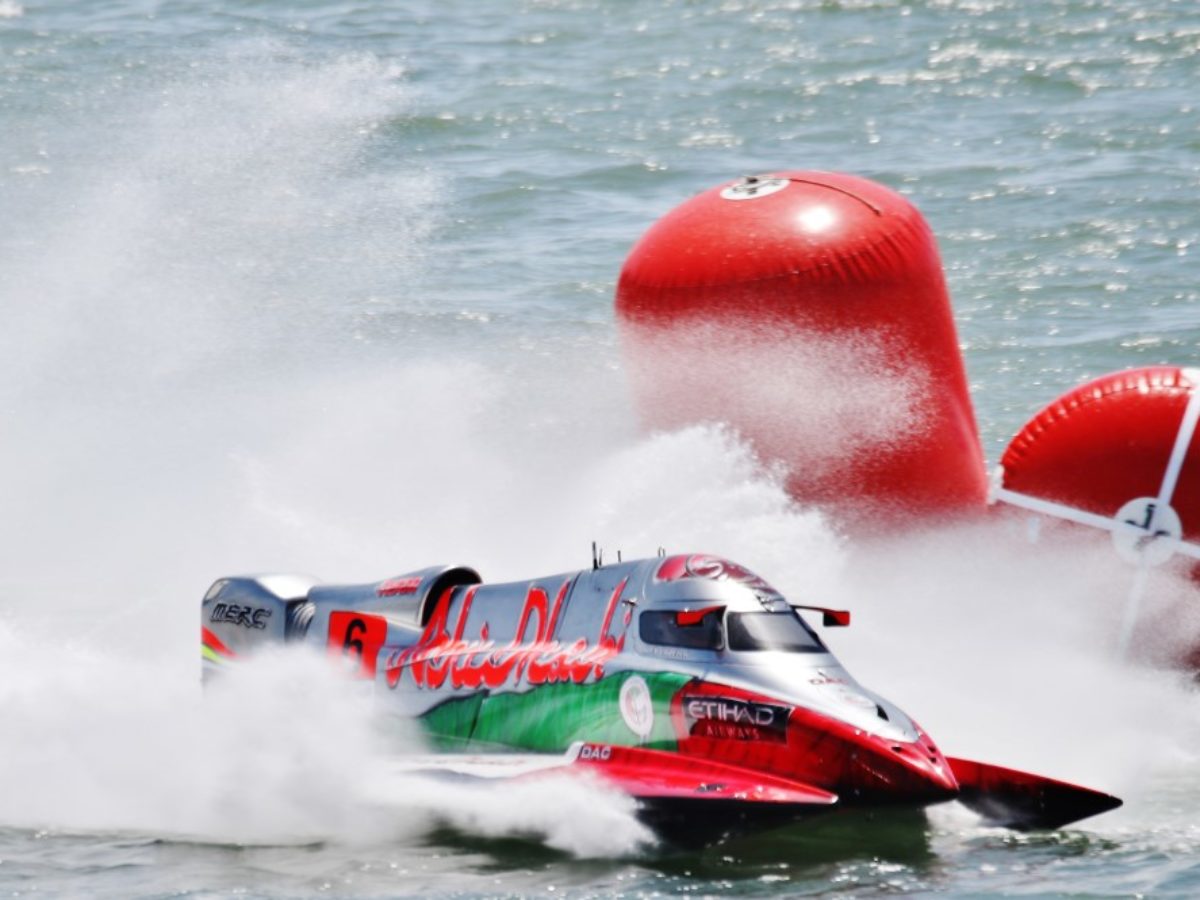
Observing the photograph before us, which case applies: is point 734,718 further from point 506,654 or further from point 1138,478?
point 1138,478

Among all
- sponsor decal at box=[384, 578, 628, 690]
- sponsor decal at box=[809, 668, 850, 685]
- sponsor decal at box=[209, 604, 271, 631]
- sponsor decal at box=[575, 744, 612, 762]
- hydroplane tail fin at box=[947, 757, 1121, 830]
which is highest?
sponsor decal at box=[209, 604, 271, 631]

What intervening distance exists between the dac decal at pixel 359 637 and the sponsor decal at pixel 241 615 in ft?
1.57

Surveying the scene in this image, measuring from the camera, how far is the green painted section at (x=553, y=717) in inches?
341

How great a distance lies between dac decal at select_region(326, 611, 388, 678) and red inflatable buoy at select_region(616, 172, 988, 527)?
262cm

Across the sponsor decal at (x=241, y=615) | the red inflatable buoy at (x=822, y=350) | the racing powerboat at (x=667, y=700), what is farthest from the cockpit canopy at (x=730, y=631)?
the red inflatable buoy at (x=822, y=350)

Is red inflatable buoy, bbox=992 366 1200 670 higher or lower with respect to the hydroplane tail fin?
higher

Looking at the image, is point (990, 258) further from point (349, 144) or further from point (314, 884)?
point (314, 884)

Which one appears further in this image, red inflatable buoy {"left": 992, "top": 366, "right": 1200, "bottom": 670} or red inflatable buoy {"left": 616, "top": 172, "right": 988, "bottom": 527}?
red inflatable buoy {"left": 616, "top": 172, "right": 988, "bottom": 527}

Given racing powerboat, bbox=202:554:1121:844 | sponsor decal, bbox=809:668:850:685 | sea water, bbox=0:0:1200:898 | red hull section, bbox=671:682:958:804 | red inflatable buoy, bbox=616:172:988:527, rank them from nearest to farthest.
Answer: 1. red hull section, bbox=671:682:958:804
2. racing powerboat, bbox=202:554:1121:844
3. sponsor decal, bbox=809:668:850:685
4. sea water, bbox=0:0:1200:898
5. red inflatable buoy, bbox=616:172:988:527

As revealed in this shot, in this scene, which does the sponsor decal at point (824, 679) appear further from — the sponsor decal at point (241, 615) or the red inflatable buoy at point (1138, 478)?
the sponsor decal at point (241, 615)

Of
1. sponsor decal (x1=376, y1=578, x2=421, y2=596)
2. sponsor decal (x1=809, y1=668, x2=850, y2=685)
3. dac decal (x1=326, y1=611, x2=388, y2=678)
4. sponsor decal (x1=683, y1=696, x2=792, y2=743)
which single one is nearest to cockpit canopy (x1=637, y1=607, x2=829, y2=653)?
sponsor decal (x1=809, y1=668, x2=850, y2=685)

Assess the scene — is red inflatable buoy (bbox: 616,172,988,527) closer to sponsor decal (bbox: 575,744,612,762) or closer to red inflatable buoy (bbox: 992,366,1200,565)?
red inflatable buoy (bbox: 992,366,1200,565)

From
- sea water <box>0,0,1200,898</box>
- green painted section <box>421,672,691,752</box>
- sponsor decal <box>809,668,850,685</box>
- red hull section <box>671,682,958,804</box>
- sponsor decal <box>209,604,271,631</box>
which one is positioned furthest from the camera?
sponsor decal <box>209,604,271,631</box>

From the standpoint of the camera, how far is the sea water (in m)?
9.05
